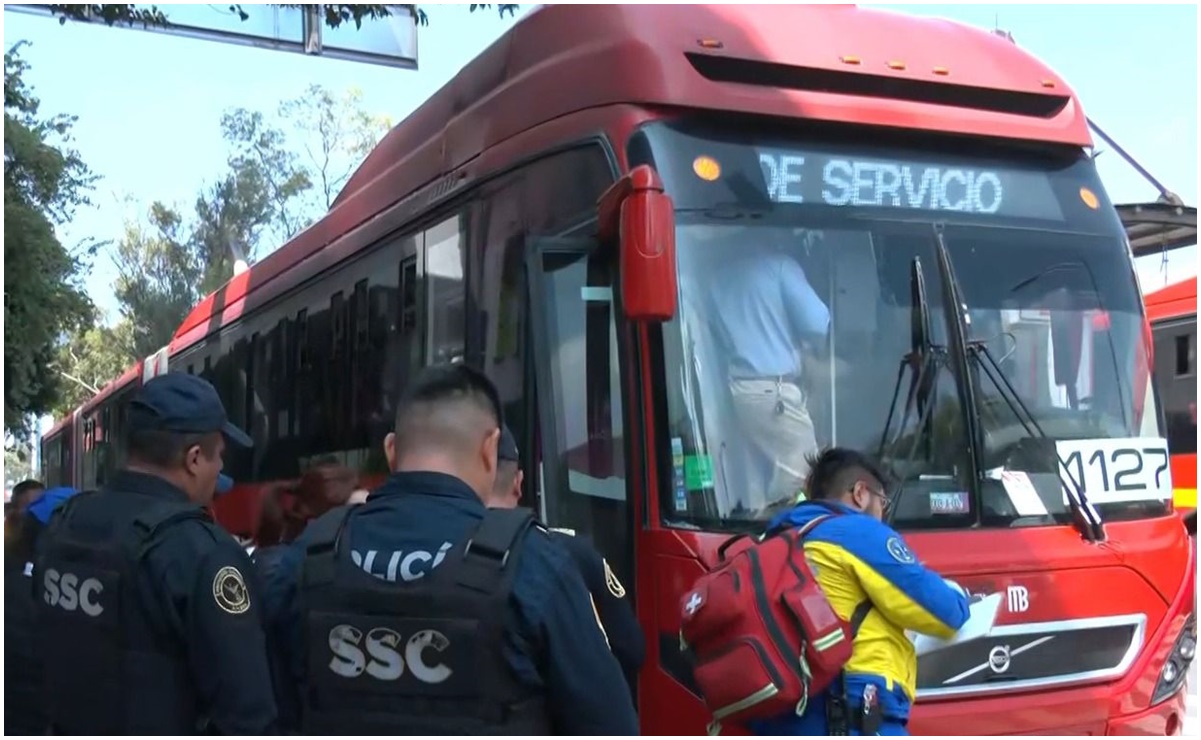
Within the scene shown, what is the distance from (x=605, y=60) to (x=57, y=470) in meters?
25.3

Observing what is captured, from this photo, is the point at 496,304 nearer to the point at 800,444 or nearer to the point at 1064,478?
the point at 800,444

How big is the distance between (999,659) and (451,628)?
108 inches

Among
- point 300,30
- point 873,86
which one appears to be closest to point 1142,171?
point 873,86

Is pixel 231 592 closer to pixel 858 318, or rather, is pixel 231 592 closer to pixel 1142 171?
pixel 858 318

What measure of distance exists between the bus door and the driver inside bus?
1.45 ft

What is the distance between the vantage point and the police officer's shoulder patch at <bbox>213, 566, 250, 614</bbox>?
3014 mm

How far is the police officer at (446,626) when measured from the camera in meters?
2.57

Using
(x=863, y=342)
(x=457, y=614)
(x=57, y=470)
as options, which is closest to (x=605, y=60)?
(x=863, y=342)

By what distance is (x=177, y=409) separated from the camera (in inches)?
137

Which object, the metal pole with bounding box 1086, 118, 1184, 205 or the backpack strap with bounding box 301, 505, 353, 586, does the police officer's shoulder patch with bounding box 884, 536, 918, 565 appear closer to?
the backpack strap with bounding box 301, 505, 353, 586

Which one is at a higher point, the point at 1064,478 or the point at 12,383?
the point at 12,383

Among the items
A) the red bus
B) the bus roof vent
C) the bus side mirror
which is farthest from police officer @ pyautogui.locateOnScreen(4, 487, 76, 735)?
the red bus

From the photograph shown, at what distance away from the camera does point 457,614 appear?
101 inches

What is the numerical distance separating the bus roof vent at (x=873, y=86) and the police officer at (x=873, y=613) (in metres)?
2.25
